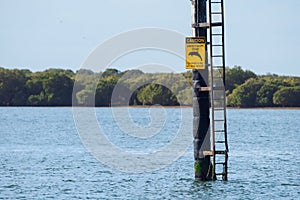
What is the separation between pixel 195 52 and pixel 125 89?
12350 cm

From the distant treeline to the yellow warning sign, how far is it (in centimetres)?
10207

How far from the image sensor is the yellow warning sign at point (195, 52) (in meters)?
33.4

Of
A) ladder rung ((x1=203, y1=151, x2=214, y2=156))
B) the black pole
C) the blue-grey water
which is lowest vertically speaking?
the blue-grey water

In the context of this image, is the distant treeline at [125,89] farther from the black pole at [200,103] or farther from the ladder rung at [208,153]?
the ladder rung at [208,153]

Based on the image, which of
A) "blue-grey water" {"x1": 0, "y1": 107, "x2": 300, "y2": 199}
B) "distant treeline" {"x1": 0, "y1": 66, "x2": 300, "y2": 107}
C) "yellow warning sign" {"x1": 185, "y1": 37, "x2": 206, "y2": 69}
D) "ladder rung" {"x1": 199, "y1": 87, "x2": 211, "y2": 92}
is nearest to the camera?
"ladder rung" {"x1": 199, "y1": 87, "x2": 211, "y2": 92}

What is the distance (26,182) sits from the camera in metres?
36.8

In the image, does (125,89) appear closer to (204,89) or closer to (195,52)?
(195,52)

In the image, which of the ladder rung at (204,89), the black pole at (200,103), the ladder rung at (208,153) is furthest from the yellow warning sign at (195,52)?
the ladder rung at (208,153)

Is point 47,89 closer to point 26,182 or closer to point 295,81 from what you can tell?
point 295,81

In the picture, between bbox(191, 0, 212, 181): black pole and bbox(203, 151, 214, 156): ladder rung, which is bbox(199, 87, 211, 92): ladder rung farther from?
bbox(203, 151, 214, 156): ladder rung

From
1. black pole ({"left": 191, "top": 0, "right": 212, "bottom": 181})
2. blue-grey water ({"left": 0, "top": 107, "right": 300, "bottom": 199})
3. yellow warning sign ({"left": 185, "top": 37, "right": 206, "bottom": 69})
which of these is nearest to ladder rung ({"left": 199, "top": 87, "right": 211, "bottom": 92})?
black pole ({"left": 191, "top": 0, "right": 212, "bottom": 181})

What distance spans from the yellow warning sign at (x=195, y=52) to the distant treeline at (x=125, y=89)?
102 meters

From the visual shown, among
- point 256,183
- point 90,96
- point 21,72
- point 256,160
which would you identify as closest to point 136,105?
point 90,96

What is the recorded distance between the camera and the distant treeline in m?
146
